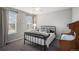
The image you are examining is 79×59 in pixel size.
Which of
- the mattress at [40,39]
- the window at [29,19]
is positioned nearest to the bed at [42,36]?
the mattress at [40,39]

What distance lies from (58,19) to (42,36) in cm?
44

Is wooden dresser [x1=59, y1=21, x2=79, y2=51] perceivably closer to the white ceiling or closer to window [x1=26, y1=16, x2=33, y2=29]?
the white ceiling

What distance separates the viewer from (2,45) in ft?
5.01

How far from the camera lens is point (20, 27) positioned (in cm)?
163

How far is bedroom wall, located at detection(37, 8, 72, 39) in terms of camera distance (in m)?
1.55

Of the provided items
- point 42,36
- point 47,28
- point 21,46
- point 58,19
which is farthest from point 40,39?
point 58,19

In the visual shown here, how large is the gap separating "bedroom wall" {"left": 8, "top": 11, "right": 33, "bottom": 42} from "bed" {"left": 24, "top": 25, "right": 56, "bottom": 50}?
0.30ft

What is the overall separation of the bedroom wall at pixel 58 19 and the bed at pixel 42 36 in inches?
3.1

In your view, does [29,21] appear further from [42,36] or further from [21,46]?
[21,46]

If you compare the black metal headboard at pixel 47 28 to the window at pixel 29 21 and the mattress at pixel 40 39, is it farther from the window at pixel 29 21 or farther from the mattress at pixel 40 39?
the window at pixel 29 21

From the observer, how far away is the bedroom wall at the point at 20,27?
5.18ft

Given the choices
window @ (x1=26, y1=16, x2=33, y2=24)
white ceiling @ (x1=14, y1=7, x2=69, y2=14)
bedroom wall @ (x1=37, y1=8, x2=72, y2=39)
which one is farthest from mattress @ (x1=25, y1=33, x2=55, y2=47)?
white ceiling @ (x1=14, y1=7, x2=69, y2=14)
